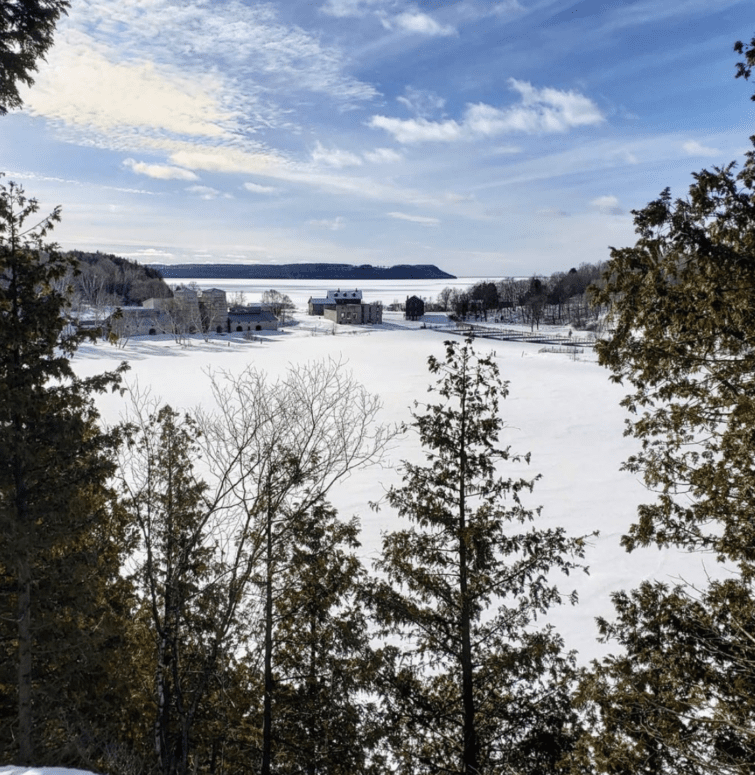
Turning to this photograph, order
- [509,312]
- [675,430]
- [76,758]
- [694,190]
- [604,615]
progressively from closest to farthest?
[694,190] < [675,430] < [76,758] < [604,615] < [509,312]

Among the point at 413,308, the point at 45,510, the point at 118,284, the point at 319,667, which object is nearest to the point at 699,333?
the point at 319,667

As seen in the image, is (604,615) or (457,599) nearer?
(457,599)

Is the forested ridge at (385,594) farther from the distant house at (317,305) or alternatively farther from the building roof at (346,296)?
the distant house at (317,305)

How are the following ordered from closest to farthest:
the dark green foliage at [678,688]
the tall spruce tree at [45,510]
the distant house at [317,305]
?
the dark green foliage at [678,688] < the tall spruce tree at [45,510] < the distant house at [317,305]

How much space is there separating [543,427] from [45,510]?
80.1ft

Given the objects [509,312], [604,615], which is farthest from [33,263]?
[509,312]

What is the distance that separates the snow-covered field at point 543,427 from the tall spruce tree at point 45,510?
5.24 meters

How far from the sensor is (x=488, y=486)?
8.77 m

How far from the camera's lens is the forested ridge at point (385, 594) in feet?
20.0

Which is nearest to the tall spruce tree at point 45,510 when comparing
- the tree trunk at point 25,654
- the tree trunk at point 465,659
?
the tree trunk at point 25,654

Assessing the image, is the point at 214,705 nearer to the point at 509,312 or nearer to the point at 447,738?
the point at 447,738

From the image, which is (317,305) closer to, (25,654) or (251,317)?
(251,317)

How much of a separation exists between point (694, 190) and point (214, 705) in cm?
962

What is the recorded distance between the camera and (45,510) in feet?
25.0
